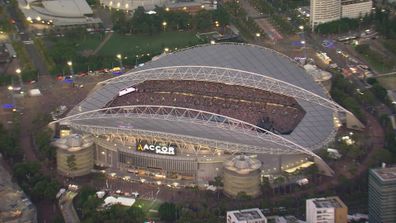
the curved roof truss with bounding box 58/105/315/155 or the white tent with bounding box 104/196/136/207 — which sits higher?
the curved roof truss with bounding box 58/105/315/155

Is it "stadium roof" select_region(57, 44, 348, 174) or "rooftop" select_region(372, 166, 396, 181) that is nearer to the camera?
"rooftop" select_region(372, 166, 396, 181)

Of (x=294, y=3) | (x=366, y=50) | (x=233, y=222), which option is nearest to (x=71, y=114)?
(x=233, y=222)

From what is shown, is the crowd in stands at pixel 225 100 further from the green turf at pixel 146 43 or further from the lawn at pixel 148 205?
the green turf at pixel 146 43

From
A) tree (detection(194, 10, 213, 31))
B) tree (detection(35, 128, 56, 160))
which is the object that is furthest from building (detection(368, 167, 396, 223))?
tree (detection(194, 10, 213, 31))

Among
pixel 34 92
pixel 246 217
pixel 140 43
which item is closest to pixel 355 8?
pixel 140 43

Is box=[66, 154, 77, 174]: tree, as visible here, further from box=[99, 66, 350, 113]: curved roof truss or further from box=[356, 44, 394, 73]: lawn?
box=[356, 44, 394, 73]: lawn

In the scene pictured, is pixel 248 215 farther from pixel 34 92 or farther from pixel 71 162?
pixel 34 92
